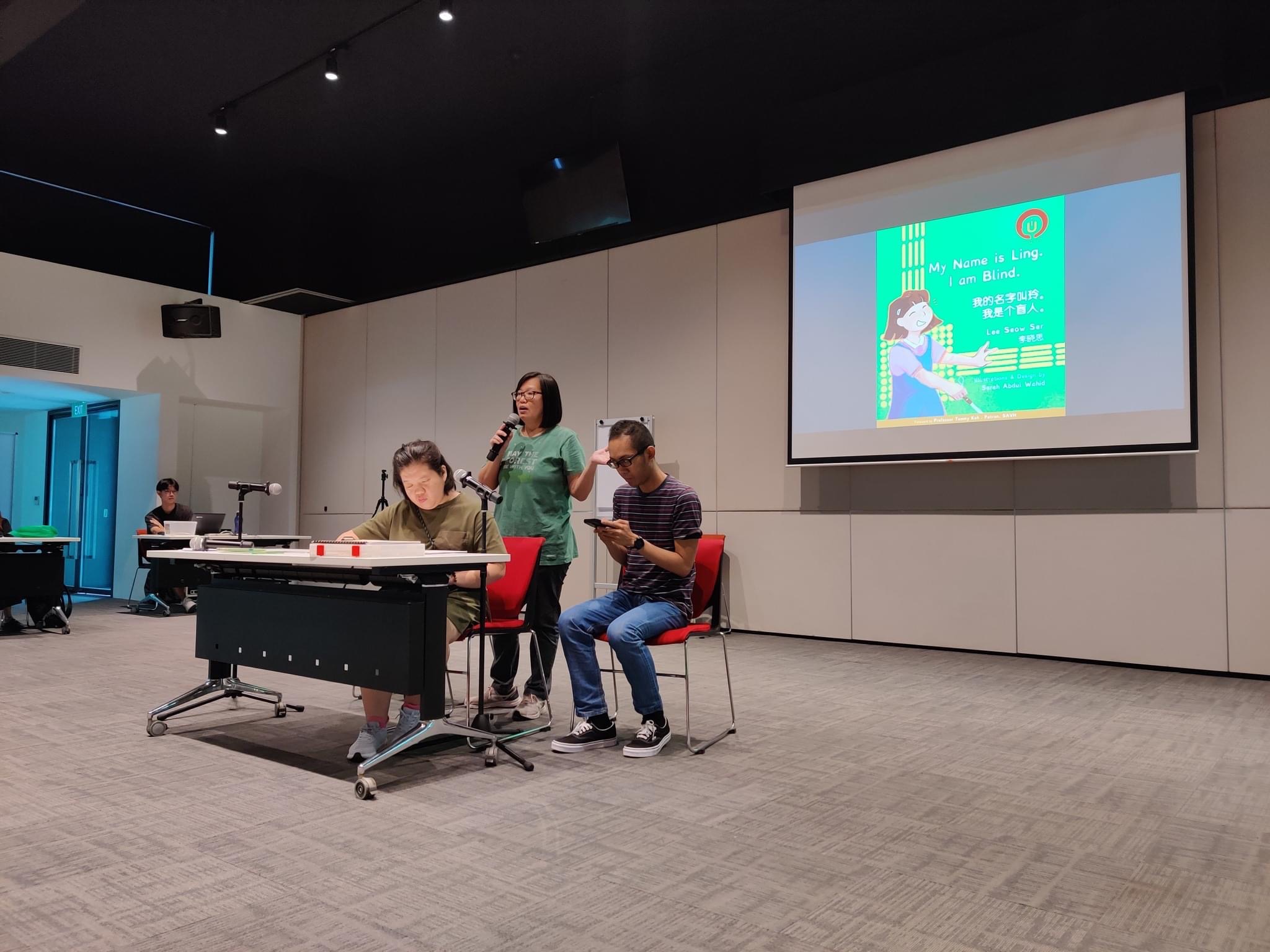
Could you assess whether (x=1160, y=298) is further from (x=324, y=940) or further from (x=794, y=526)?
(x=324, y=940)

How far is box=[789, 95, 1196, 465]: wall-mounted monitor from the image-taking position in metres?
4.96

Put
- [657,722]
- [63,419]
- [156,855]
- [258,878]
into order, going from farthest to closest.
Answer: [63,419] < [657,722] < [156,855] < [258,878]

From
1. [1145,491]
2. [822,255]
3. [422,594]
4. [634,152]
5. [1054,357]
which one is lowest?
[422,594]

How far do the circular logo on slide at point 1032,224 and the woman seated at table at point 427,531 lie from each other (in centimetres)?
385

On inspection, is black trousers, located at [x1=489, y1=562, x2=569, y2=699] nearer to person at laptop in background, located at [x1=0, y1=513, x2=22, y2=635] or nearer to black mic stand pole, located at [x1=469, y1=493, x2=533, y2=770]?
black mic stand pole, located at [x1=469, y1=493, x2=533, y2=770]

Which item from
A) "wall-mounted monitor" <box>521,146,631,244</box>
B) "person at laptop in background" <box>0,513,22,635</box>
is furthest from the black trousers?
"person at laptop in background" <box>0,513,22,635</box>

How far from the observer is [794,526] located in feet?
21.5

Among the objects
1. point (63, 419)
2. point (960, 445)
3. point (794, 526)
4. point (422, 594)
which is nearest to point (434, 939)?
point (422, 594)

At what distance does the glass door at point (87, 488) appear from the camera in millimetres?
9914

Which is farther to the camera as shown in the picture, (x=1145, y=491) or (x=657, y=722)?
(x=1145, y=491)

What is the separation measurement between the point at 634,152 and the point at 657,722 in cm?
539

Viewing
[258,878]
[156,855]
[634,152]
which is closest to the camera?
[258,878]

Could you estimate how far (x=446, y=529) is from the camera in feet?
10.9

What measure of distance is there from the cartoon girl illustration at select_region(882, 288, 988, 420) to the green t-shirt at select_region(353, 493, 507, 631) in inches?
132
